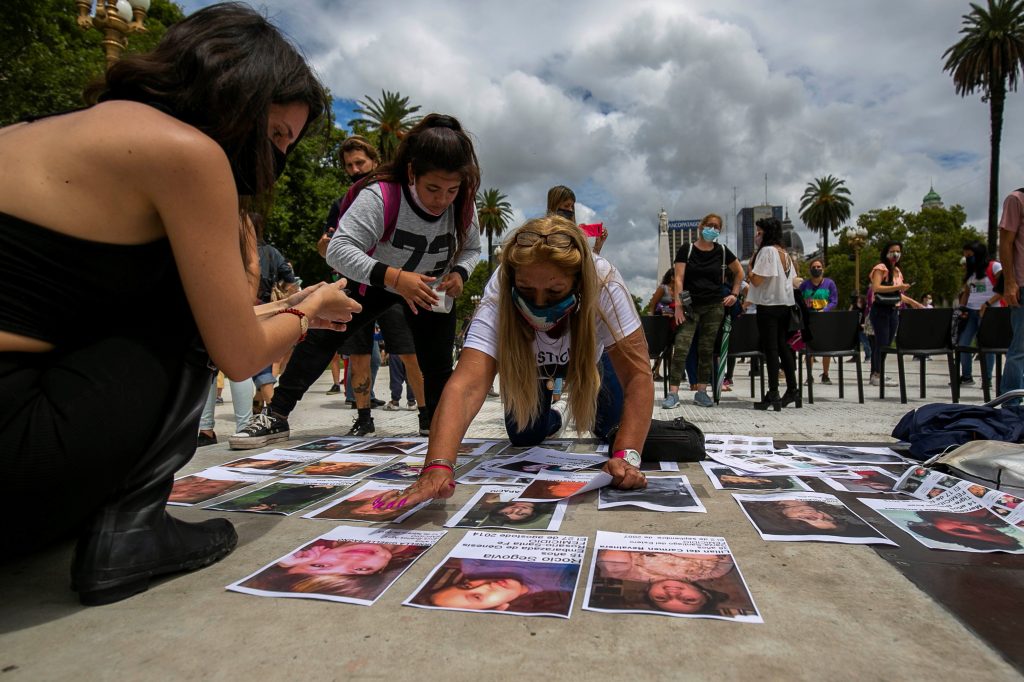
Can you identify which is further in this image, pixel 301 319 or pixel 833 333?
pixel 833 333

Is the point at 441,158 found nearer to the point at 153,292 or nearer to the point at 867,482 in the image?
the point at 153,292

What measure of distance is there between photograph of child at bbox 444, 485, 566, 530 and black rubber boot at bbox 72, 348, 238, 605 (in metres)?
0.70

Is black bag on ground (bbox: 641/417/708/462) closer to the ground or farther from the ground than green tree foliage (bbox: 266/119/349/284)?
closer to the ground

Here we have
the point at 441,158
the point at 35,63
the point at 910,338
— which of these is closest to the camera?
the point at 441,158

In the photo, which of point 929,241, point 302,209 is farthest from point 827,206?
point 302,209

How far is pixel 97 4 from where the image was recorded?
20.6 feet

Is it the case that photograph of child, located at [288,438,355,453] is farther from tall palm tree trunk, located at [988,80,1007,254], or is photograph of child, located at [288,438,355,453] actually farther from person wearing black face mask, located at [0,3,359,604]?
tall palm tree trunk, located at [988,80,1007,254]

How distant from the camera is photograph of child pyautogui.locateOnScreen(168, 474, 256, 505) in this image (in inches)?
87.4

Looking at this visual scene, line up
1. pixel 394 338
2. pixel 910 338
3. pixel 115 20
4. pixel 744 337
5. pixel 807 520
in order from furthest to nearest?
pixel 115 20 < pixel 744 337 < pixel 910 338 < pixel 394 338 < pixel 807 520

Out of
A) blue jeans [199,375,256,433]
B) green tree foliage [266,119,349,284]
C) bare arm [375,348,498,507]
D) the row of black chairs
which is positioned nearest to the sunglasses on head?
bare arm [375,348,498,507]

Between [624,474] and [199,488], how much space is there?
167cm

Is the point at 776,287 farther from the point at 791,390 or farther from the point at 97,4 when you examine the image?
the point at 97,4

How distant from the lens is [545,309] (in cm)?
223

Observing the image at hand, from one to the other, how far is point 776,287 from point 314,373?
A: 3852 mm
